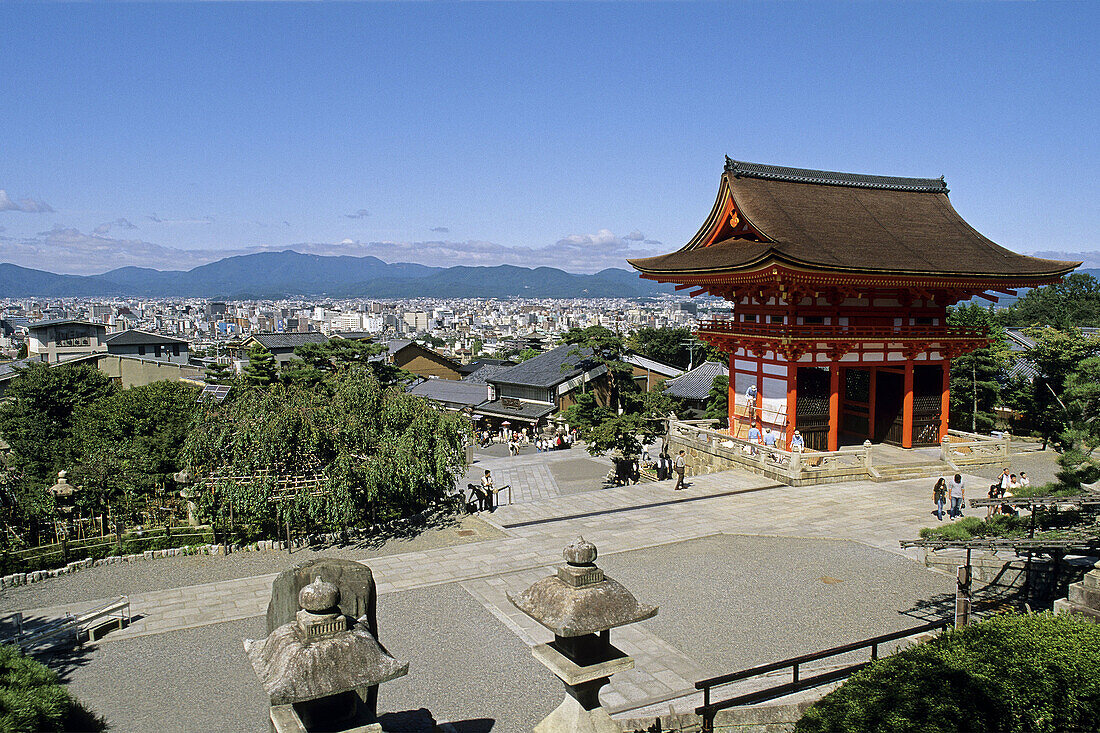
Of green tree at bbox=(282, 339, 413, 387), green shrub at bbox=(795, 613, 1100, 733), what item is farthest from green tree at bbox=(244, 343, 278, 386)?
green shrub at bbox=(795, 613, 1100, 733)

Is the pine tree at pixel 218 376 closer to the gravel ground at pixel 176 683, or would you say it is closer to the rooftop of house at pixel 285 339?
the rooftop of house at pixel 285 339

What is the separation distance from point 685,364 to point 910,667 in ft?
202

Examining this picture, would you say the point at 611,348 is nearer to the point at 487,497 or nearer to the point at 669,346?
the point at 487,497

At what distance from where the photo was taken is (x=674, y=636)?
1029 cm

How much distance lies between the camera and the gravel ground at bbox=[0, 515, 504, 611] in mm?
13039

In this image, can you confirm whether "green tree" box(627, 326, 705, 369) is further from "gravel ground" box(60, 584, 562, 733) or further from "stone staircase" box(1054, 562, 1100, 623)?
"stone staircase" box(1054, 562, 1100, 623)

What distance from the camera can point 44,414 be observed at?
69.5 ft

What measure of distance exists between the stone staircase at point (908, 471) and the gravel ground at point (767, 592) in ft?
20.7

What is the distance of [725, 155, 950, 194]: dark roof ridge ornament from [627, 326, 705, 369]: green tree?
119 ft

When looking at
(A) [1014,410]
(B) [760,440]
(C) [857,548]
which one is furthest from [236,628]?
(A) [1014,410]

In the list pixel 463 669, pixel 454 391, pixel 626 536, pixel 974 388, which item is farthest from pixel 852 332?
pixel 454 391

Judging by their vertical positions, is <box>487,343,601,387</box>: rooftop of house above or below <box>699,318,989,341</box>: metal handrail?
below

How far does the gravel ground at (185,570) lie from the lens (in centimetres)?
1304

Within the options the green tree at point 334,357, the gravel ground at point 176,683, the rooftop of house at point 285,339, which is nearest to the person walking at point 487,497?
the gravel ground at point 176,683
